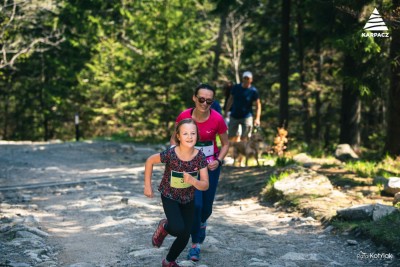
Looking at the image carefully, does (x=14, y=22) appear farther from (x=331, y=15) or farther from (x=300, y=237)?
(x=300, y=237)

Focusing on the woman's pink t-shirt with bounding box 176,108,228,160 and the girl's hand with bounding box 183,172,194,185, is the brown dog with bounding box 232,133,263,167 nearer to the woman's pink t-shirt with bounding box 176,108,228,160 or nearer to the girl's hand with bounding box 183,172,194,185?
the woman's pink t-shirt with bounding box 176,108,228,160

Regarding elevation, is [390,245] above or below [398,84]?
below

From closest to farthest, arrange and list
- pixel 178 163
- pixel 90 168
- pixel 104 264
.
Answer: pixel 178 163 < pixel 104 264 < pixel 90 168

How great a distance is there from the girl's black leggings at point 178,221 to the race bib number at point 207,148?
735 millimetres

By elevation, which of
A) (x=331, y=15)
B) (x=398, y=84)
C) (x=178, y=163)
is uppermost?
(x=331, y=15)

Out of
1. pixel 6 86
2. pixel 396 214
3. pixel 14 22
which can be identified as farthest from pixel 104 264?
pixel 6 86

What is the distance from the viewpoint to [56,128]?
4012 centimetres

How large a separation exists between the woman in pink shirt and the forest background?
3928mm

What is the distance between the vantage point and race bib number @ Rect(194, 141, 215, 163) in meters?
6.15

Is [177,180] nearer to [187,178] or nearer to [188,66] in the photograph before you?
[187,178]

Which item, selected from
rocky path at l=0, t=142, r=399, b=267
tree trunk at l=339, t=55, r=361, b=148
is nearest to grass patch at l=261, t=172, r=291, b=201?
rocky path at l=0, t=142, r=399, b=267

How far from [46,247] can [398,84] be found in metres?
9.08

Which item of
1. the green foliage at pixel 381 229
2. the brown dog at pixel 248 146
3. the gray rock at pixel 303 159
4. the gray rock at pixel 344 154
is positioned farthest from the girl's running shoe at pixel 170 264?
the gray rock at pixel 344 154

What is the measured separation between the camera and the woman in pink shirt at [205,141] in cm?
611
